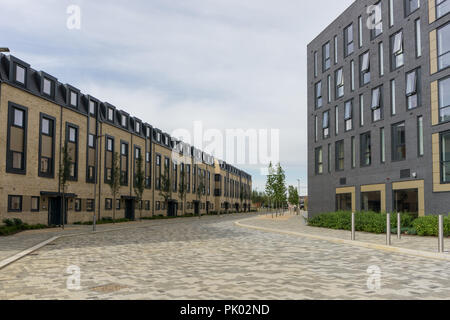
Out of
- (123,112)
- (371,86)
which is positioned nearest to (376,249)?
(371,86)

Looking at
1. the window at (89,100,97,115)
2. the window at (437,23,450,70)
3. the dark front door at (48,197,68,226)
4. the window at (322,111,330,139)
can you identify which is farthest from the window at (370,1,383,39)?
the dark front door at (48,197,68,226)

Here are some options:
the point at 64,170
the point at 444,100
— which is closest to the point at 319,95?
the point at 444,100

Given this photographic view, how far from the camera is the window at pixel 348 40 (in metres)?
33.9

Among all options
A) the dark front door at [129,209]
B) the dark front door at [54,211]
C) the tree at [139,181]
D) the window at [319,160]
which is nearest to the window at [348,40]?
the window at [319,160]

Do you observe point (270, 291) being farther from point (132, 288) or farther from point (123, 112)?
point (123, 112)

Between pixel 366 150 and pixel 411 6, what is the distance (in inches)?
399

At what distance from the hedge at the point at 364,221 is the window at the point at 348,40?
45.3ft

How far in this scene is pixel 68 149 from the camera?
34.4 m

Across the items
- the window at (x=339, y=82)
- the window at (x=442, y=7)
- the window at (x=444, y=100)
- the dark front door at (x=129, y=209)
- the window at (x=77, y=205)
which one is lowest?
the dark front door at (x=129, y=209)

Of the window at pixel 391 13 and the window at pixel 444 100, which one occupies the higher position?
the window at pixel 391 13

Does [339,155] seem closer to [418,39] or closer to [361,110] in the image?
[361,110]

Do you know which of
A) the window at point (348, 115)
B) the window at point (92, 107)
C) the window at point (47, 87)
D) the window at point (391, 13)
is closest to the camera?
the window at point (391, 13)

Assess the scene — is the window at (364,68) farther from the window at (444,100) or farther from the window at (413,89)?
the window at (444,100)

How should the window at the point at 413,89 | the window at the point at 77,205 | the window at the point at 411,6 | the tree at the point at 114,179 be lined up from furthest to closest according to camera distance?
the tree at the point at 114,179, the window at the point at 77,205, the window at the point at 411,6, the window at the point at 413,89
